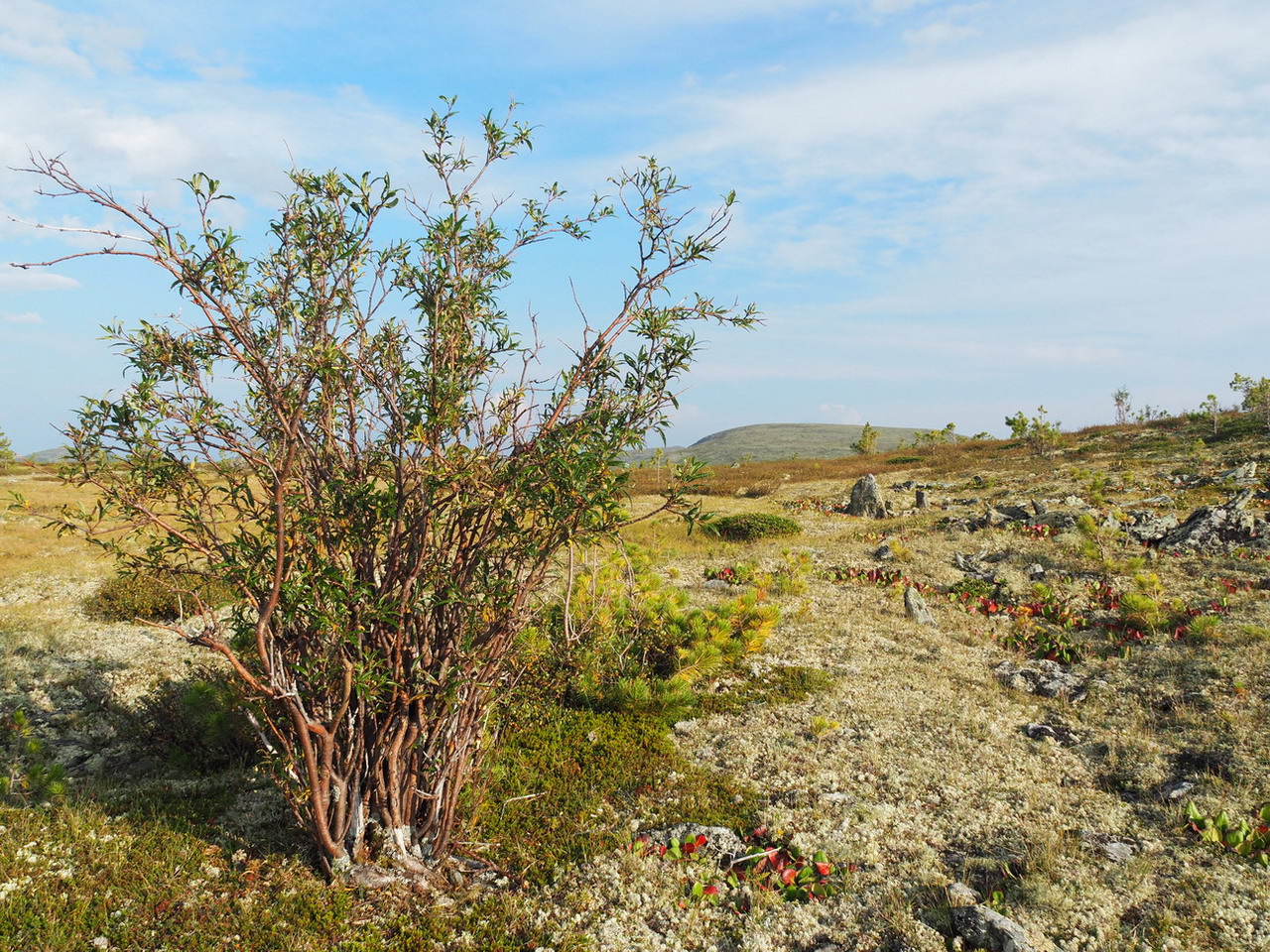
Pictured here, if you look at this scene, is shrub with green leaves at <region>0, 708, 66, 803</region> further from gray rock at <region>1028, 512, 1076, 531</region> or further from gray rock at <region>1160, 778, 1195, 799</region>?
gray rock at <region>1028, 512, 1076, 531</region>

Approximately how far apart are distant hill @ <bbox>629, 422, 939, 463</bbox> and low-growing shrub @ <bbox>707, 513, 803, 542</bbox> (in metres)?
78.2

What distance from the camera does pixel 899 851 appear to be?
5.77m

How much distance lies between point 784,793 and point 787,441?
12626 centimetres

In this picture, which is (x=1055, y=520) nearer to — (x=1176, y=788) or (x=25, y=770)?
(x=1176, y=788)

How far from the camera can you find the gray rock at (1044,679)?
29.2ft

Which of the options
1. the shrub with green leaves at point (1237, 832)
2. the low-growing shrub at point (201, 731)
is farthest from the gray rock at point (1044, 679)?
the low-growing shrub at point (201, 731)

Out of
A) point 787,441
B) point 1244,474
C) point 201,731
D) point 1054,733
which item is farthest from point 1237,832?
point 787,441

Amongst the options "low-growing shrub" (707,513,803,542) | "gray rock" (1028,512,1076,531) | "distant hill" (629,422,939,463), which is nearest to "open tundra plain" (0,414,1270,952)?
"gray rock" (1028,512,1076,531)

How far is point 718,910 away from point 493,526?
3.12 metres

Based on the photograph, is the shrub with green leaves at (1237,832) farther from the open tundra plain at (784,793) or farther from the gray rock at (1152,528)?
the gray rock at (1152,528)

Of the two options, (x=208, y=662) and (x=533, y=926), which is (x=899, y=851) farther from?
(x=208, y=662)

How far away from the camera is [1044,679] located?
9.27 metres

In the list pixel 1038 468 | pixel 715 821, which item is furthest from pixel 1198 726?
pixel 1038 468

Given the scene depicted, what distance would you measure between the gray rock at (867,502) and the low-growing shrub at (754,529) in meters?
3.63
